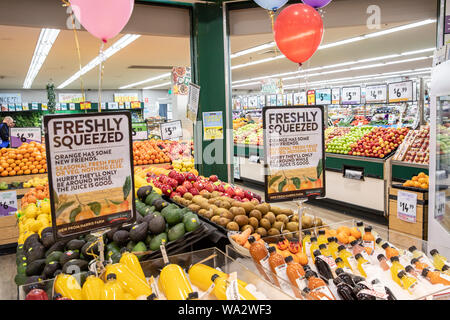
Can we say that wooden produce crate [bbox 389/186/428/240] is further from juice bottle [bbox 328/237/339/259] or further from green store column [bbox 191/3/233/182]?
juice bottle [bbox 328/237/339/259]

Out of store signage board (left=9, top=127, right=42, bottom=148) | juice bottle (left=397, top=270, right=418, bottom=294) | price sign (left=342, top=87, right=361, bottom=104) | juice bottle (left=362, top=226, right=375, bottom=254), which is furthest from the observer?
Result: price sign (left=342, top=87, right=361, bottom=104)

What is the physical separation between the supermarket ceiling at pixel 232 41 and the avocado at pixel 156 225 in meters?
2.13

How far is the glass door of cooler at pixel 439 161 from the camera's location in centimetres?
315

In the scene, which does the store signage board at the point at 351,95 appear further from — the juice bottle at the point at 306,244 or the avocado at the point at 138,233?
the avocado at the point at 138,233

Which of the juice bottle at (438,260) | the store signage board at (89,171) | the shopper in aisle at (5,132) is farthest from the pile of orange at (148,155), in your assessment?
the juice bottle at (438,260)

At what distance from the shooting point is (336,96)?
318 inches

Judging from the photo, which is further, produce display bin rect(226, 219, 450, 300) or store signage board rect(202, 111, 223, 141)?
store signage board rect(202, 111, 223, 141)

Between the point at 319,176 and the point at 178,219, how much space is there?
3.07 ft

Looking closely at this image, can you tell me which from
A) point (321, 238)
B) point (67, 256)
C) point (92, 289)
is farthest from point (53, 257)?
point (321, 238)

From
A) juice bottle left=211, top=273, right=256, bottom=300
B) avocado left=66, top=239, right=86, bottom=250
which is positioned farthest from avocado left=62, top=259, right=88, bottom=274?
juice bottle left=211, top=273, right=256, bottom=300

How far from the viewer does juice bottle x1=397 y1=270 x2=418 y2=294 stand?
1.49 metres

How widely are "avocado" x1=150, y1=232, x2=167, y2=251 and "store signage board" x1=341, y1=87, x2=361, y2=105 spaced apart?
648 centimetres

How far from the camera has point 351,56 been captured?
11.6 m
